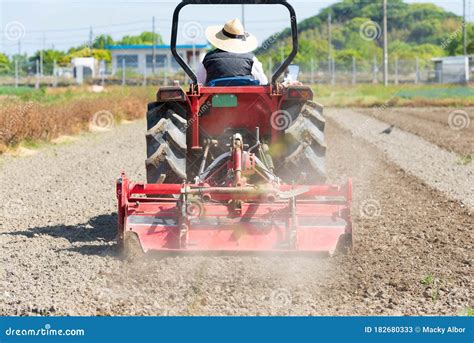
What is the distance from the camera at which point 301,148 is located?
8.91m

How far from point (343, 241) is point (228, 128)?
1906 millimetres

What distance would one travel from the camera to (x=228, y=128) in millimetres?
9164

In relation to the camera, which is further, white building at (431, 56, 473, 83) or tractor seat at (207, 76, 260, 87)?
white building at (431, 56, 473, 83)

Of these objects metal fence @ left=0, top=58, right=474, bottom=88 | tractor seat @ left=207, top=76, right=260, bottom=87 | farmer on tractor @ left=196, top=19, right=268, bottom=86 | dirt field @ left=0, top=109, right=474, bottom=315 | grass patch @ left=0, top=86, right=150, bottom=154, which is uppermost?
farmer on tractor @ left=196, top=19, right=268, bottom=86

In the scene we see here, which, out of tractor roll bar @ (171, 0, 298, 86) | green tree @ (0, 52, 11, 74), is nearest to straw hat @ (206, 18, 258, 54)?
tractor roll bar @ (171, 0, 298, 86)

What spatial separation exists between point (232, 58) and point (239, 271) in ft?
8.57

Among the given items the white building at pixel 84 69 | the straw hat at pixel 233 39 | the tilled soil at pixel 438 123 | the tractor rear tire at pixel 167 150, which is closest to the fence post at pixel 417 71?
the white building at pixel 84 69

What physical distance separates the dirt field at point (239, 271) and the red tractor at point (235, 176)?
0.20m

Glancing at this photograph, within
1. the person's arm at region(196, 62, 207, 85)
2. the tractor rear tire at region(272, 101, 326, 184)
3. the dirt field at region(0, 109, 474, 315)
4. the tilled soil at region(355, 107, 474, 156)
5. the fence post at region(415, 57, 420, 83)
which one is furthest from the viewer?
the fence post at region(415, 57, 420, 83)

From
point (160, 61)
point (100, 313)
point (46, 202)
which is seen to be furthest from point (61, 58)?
point (100, 313)

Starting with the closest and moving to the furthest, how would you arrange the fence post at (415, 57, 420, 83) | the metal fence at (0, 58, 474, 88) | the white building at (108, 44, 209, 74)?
the metal fence at (0, 58, 474, 88), the fence post at (415, 57, 420, 83), the white building at (108, 44, 209, 74)

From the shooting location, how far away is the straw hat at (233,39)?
9.01 m

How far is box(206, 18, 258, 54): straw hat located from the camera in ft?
29.6

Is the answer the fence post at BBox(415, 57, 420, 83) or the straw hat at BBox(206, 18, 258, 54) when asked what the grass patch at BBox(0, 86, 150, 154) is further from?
the fence post at BBox(415, 57, 420, 83)
